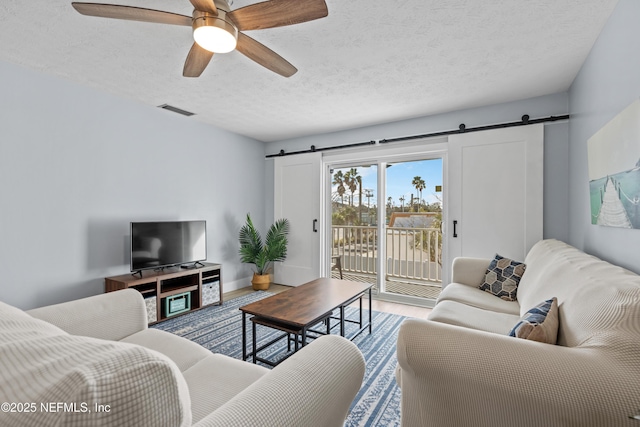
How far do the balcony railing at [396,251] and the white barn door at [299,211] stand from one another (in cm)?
52

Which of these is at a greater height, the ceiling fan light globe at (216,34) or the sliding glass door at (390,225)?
the ceiling fan light globe at (216,34)

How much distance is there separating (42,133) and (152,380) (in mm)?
3292

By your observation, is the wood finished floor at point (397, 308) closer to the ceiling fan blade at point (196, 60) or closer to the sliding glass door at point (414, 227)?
the sliding glass door at point (414, 227)

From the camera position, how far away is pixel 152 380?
44 cm

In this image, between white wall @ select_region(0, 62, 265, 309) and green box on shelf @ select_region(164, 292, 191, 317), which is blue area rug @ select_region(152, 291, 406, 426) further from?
white wall @ select_region(0, 62, 265, 309)

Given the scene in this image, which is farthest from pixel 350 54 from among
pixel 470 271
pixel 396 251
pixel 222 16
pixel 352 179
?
pixel 396 251

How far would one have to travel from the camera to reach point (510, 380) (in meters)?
0.90

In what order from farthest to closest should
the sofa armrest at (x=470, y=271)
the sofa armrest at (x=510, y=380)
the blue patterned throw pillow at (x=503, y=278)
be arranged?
the sofa armrest at (x=470, y=271) < the blue patterned throw pillow at (x=503, y=278) < the sofa armrest at (x=510, y=380)

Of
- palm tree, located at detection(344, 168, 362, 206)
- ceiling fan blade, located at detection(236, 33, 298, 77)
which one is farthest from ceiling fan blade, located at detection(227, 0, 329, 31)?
palm tree, located at detection(344, 168, 362, 206)

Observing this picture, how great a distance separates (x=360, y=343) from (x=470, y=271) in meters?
1.26

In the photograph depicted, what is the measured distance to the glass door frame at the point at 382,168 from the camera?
141 inches

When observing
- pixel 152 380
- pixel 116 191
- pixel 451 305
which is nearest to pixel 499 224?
pixel 451 305

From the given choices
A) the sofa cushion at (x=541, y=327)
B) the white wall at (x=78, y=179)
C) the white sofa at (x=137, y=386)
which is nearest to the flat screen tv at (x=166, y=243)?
the white wall at (x=78, y=179)

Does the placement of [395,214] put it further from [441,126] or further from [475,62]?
[475,62]
